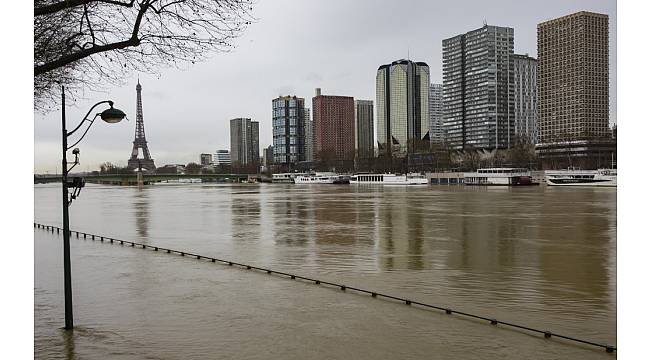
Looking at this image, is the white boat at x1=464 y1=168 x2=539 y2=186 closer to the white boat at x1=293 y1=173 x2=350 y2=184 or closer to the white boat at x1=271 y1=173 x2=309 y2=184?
the white boat at x1=293 y1=173 x2=350 y2=184

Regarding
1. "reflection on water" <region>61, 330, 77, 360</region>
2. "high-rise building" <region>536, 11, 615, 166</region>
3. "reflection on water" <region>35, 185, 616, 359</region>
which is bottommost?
"reflection on water" <region>35, 185, 616, 359</region>

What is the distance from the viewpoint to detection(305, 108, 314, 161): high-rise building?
607 ft

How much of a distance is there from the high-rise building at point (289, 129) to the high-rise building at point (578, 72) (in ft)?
359

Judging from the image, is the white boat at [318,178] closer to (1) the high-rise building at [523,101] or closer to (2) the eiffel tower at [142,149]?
(2) the eiffel tower at [142,149]

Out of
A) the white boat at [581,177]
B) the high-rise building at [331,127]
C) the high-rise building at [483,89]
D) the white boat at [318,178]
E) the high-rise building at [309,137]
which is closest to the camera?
the white boat at [581,177]

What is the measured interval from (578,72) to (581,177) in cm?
6993

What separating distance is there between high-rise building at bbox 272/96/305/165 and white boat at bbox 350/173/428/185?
5182 cm

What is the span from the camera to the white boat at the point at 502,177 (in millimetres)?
101438

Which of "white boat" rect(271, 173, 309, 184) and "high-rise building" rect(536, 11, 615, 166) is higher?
"high-rise building" rect(536, 11, 615, 166)

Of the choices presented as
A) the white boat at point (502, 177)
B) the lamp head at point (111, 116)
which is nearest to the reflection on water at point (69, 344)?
the lamp head at point (111, 116)

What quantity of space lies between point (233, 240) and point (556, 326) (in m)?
15.7

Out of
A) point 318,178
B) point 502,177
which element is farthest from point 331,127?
point 502,177

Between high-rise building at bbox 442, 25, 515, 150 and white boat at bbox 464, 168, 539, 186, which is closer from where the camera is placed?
white boat at bbox 464, 168, 539, 186

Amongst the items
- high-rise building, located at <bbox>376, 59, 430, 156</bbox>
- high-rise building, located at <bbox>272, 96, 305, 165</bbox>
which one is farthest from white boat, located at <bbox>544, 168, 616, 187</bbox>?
high-rise building, located at <bbox>376, 59, 430, 156</bbox>
